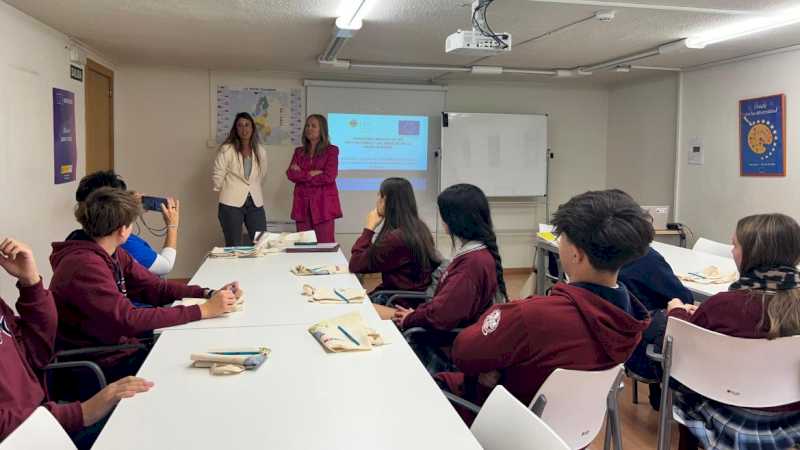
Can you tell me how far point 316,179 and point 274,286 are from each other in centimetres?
293

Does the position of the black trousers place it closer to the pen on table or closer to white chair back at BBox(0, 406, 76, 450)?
the pen on table

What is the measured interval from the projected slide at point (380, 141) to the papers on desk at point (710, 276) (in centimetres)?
380

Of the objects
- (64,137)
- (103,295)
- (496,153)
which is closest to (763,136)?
(496,153)

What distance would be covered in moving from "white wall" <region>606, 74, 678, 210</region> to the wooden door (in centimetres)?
547

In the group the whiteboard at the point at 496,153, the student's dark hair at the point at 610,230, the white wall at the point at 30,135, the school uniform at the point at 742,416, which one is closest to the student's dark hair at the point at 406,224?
the school uniform at the point at 742,416

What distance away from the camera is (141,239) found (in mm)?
2949

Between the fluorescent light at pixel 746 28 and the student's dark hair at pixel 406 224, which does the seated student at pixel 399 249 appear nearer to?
the student's dark hair at pixel 406 224

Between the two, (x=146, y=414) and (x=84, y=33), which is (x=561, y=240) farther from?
(x=84, y=33)

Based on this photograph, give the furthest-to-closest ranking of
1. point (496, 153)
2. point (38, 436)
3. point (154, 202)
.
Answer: point (496, 153)
point (154, 202)
point (38, 436)

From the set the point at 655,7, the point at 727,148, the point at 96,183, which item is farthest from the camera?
the point at 727,148

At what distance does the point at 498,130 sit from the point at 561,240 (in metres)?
5.16

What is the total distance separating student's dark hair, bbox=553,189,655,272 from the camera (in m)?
1.57

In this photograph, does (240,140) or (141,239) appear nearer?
(141,239)

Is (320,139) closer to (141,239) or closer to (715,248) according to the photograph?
(141,239)
